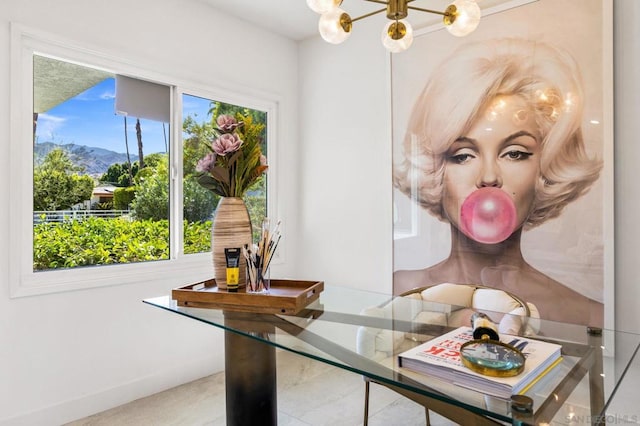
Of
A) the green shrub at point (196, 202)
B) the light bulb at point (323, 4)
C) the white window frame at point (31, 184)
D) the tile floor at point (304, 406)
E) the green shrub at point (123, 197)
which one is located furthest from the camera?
the green shrub at point (196, 202)

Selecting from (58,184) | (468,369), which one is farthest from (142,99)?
(468,369)

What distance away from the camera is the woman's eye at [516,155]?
2.40 metres

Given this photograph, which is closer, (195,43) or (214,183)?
(214,183)

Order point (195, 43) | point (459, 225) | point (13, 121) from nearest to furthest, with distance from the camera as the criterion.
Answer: point (13, 121), point (459, 225), point (195, 43)

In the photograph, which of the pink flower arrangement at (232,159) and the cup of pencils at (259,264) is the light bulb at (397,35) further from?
the cup of pencils at (259,264)

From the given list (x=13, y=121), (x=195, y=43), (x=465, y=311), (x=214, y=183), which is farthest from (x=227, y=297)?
(x=195, y=43)

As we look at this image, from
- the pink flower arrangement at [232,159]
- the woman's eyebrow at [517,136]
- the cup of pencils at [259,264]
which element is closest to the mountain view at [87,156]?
the pink flower arrangement at [232,159]

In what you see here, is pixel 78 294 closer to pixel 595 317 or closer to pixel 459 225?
pixel 459 225

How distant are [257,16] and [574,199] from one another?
100 inches

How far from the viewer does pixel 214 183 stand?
1.88m

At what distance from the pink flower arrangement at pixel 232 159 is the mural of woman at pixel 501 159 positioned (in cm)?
137

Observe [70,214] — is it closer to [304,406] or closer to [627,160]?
[304,406]

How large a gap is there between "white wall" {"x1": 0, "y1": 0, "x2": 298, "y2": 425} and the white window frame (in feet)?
0.11

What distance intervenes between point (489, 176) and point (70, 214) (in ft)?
8.28
